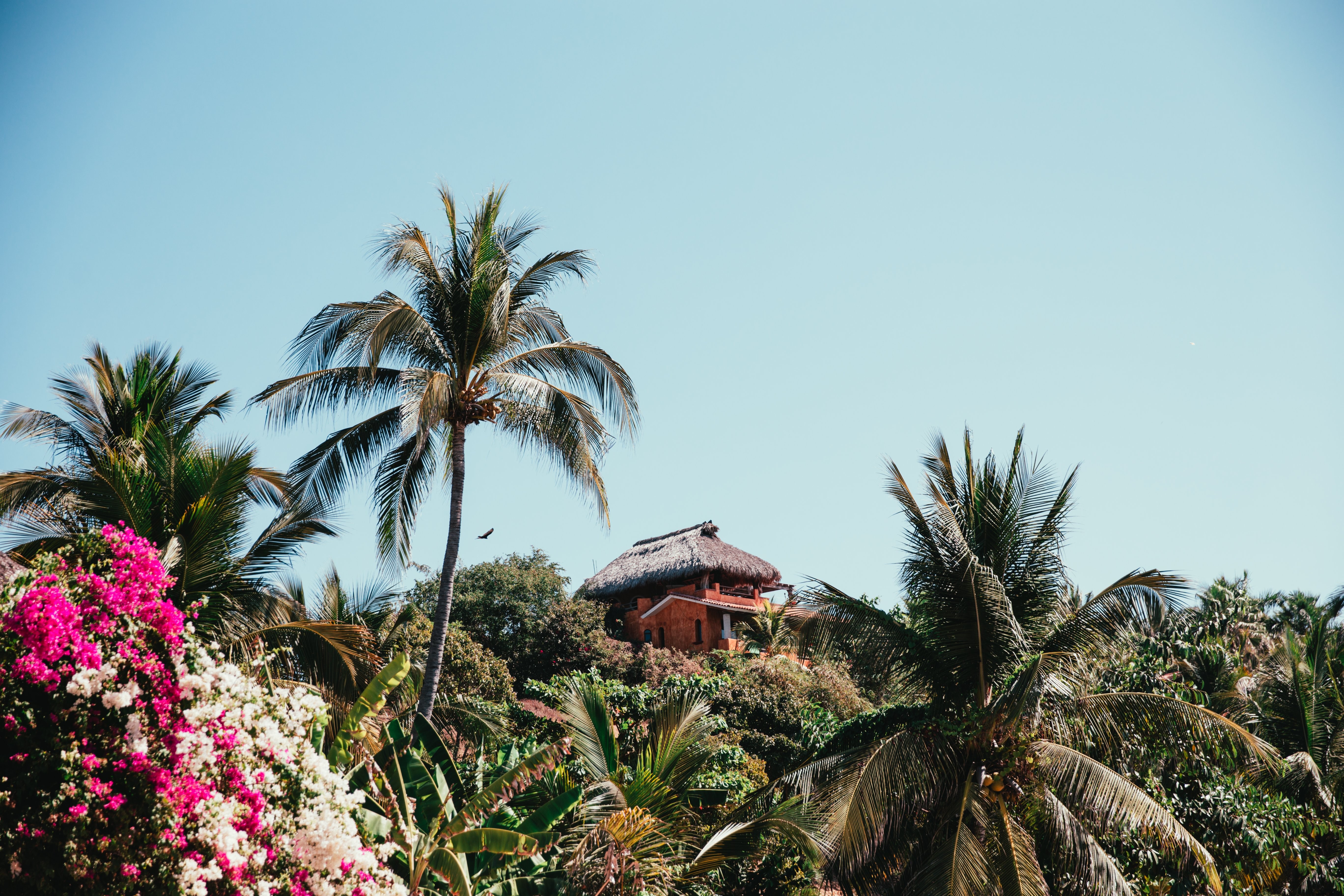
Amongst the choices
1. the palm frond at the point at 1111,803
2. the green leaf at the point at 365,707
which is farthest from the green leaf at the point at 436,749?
the palm frond at the point at 1111,803

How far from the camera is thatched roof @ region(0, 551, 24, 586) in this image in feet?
21.5

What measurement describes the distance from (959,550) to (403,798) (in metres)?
6.79

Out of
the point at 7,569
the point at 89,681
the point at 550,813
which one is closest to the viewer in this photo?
the point at 89,681

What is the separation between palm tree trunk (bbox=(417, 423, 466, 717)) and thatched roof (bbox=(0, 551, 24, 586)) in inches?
186

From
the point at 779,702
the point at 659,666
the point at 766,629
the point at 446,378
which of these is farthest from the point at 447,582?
the point at 766,629

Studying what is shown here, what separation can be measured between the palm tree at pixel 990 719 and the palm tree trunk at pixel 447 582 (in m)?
4.65

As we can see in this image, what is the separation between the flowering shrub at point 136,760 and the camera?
17.4 feet

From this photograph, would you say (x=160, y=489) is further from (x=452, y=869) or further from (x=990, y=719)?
(x=990, y=719)

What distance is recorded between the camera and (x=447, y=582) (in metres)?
12.2

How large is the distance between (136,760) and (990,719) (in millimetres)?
8622

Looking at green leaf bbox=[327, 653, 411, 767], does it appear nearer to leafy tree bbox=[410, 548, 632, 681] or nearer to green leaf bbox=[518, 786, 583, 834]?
green leaf bbox=[518, 786, 583, 834]

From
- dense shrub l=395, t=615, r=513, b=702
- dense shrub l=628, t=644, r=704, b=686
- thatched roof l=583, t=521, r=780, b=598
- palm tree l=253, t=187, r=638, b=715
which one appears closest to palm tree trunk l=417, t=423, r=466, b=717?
palm tree l=253, t=187, r=638, b=715

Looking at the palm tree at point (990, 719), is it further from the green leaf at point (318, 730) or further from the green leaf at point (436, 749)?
the green leaf at point (318, 730)

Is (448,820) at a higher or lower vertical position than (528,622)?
lower
